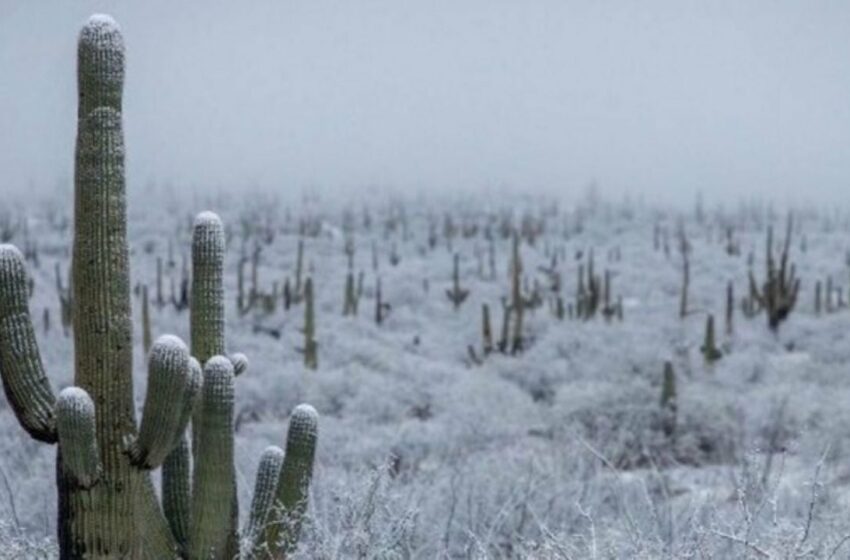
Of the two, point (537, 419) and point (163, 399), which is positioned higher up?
point (163, 399)

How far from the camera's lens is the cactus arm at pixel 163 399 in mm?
3943

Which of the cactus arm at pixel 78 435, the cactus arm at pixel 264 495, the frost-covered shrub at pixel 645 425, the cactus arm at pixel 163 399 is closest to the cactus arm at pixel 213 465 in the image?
the cactus arm at pixel 264 495

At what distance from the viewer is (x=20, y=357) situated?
4.01 m

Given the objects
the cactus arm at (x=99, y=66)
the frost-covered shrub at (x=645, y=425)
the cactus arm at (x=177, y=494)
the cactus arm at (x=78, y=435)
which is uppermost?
the cactus arm at (x=99, y=66)

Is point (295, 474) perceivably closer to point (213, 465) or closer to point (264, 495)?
point (264, 495)

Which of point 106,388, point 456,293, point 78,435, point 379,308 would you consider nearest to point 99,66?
point 106,388

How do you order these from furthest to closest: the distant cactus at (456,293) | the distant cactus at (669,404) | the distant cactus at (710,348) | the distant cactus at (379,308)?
the distant cactus at (456,293), the distant cactus at (379,308), the distant cactus at (710,348), the distant cactus at (669,404)

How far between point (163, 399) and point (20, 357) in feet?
1.68

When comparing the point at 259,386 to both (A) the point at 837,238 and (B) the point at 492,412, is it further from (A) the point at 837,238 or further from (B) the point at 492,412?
(A) the point at 837,238

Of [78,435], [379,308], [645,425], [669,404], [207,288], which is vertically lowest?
[379,308]

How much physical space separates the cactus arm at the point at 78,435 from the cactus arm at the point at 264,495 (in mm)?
803

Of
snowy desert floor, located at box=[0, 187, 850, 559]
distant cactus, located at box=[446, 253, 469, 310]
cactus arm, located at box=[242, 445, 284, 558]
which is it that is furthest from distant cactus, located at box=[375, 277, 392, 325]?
cactus arm, located at box=[242, 445, 284, 558]

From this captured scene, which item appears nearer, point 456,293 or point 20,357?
point 20,357

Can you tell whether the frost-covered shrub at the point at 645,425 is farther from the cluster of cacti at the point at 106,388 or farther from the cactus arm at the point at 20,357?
the cactus arm at the point at 20,357
